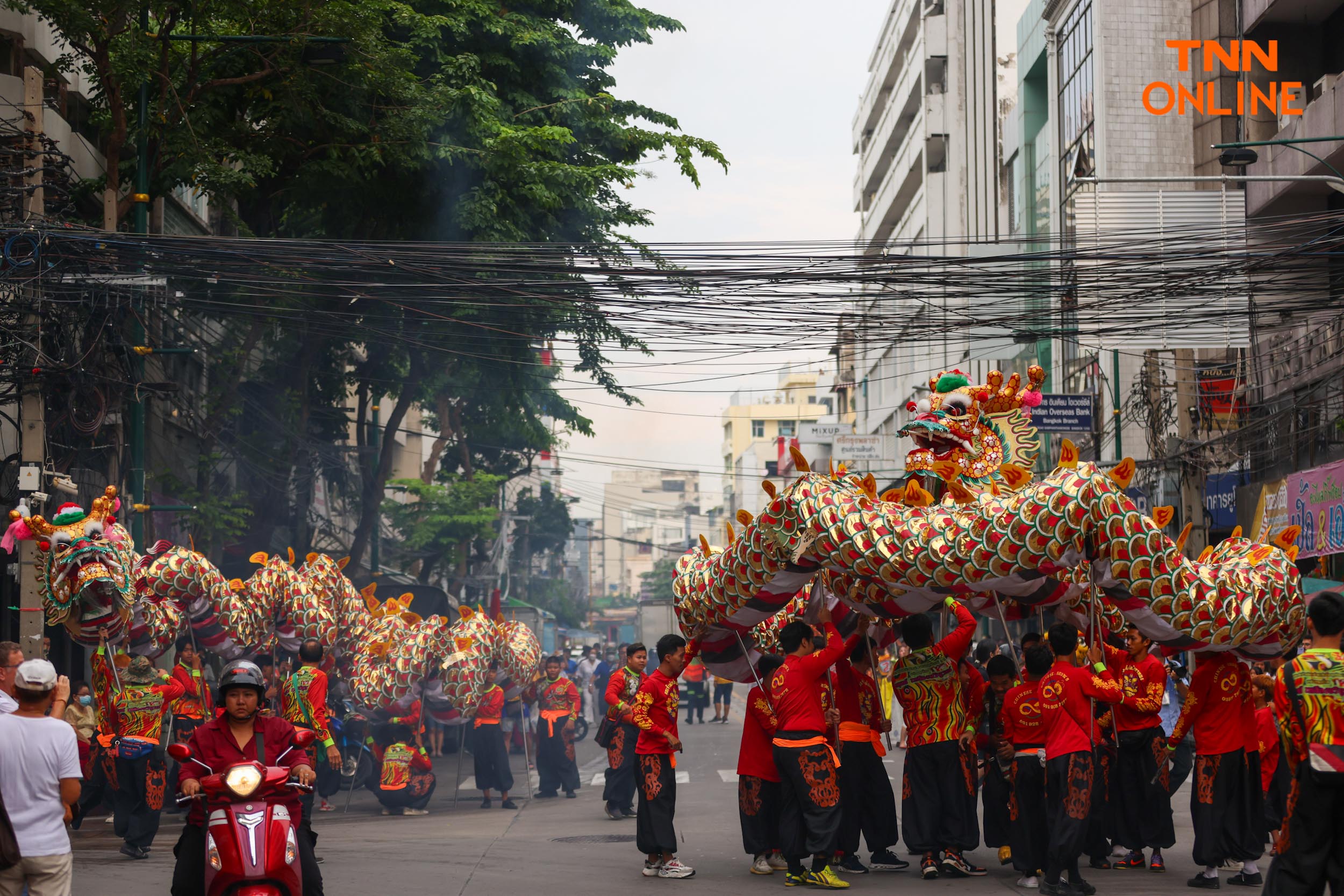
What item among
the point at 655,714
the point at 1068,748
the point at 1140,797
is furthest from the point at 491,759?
the point at 1068,748

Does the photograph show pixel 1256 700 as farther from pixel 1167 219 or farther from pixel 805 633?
pixel 1167 219

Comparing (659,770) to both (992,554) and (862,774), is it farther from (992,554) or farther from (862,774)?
(992,554)

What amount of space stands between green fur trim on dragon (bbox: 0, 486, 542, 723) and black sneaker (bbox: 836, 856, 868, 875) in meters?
6.32

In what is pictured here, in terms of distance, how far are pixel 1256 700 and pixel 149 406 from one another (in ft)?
57.6

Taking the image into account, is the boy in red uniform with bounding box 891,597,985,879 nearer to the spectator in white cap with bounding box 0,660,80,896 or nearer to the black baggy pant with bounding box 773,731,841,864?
the black baggy pant with bounding box 773,731,841,864

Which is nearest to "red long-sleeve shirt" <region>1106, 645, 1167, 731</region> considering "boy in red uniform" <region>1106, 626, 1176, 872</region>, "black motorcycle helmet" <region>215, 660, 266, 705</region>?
"boy in red uniform" <region>1106, 626, 1176, 872</region>

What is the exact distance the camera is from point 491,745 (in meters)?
17.3

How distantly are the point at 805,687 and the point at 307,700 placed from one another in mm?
5427

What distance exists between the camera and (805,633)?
10602mm

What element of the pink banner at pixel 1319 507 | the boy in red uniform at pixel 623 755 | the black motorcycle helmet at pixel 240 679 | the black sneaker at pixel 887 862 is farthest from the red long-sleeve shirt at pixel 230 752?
the pink banner at pixel 1319 507

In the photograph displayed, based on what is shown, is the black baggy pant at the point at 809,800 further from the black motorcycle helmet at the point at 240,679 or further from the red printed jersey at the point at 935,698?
the black motorcycle helmet at the point at 240,679

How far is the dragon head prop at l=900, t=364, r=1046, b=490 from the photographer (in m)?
10.6

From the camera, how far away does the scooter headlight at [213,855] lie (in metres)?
6.97

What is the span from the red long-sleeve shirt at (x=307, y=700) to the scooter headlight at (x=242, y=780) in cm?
592
